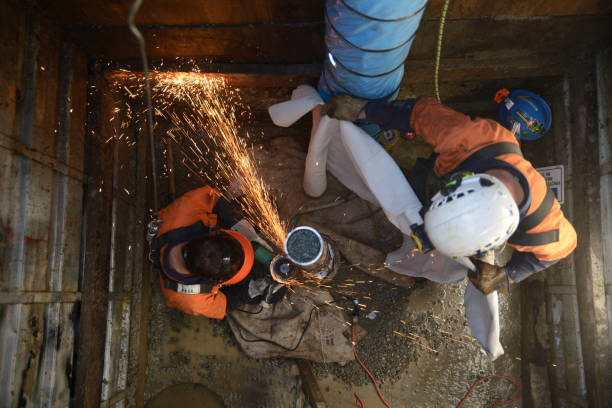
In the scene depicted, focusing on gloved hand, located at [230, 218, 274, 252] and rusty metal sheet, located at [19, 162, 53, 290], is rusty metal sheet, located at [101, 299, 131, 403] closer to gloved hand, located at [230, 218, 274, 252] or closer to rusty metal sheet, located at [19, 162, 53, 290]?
rusty metal sheet, located at [19, 162, 53, 290]

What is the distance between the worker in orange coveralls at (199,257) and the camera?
2.86 m

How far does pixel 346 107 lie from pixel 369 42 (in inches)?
26.2

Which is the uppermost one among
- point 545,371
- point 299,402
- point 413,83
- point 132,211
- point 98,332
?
point 413,83

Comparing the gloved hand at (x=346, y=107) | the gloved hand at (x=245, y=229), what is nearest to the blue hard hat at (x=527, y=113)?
the gloved hand at (x=346, y=107)

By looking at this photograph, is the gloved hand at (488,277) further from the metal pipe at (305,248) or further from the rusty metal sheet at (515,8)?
the rusty metal sheet at (515,8)

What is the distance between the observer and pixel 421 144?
14.5 ft

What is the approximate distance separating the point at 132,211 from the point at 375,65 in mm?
3033

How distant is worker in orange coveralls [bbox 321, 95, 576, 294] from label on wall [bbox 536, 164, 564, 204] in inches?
50.1

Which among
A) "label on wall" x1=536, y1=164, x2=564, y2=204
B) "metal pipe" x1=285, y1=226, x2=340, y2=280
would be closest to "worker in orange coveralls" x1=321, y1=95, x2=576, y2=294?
"metal pipe" x1=285, y1=226, x2=340, y2=280

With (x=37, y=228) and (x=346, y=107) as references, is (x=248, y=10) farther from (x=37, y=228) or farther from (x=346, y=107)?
(x=37, y=228)

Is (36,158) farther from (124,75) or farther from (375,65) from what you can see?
(375,65)

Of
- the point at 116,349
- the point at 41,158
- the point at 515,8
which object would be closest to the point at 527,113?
the point at 515,8

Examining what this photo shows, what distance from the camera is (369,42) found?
95.9 inches

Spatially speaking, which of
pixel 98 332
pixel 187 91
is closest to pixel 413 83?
pixel 187 91
